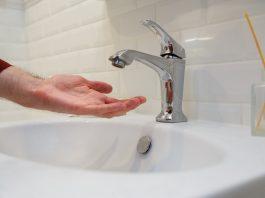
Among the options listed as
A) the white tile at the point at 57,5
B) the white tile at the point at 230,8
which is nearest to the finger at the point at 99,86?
the white tile at the point at 230,8

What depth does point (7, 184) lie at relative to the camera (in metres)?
0.26

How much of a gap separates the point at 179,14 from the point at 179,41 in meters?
0.06

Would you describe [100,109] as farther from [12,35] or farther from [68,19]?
[12,35]

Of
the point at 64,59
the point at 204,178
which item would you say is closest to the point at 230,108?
the point at 204,178

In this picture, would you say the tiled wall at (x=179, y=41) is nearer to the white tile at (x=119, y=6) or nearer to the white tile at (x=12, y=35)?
the white tile at (x=119, y=6)

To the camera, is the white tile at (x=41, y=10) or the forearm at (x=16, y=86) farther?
the white tile at (x=41, y=10)

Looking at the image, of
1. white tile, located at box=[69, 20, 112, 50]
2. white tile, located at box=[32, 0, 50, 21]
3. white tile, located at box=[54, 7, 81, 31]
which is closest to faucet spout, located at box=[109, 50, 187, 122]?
white tile, located at box=[69, 20, 112, 50]

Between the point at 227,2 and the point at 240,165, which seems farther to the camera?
the point at 227,2

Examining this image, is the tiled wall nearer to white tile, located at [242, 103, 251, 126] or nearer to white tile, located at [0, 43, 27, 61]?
white tile, located at [242, 103, 251, 126]

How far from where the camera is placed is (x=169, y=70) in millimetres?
618

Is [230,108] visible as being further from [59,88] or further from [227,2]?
[59,88]

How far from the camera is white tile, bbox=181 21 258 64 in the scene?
575mm

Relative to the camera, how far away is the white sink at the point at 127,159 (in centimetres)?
24

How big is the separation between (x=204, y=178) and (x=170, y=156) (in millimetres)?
289
